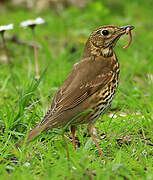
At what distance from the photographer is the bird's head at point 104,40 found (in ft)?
13.3

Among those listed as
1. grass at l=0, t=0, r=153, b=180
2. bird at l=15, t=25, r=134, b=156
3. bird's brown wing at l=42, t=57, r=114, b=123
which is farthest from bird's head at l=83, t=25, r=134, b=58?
grass at l=0, t=0, r=153, b=180

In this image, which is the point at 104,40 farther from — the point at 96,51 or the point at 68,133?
the point at 68,133

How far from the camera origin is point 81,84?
384 cm

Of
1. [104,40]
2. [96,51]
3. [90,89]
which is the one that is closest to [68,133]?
[90,89]

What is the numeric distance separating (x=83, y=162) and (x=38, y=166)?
42cm

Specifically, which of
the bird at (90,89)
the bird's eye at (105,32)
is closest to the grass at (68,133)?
the bird at (90,89)

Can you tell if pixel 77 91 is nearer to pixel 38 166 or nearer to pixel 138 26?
pixel 38 166

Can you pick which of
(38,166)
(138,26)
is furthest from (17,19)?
(38,166)

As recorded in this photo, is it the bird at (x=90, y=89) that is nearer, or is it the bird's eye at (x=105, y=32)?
the bird at (x=90, y=89)

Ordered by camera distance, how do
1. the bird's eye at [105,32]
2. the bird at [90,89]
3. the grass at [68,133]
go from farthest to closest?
the bird's eye at [105,32] < the bird at [90,89] < the grass at [68,133]

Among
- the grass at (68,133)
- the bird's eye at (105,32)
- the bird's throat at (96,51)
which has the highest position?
the bird's eye at (105,32)

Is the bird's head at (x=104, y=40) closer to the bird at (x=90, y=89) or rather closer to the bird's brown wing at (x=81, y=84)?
the bird at (x=90, y=89)

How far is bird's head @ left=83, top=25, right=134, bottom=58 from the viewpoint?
13.3 ft

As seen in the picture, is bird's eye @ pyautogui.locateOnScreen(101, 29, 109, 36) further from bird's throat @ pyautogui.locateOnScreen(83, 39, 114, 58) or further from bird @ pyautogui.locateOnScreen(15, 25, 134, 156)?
bird's throat @ pyautogui.locateOnScreen(83, 39, 114, 58)
